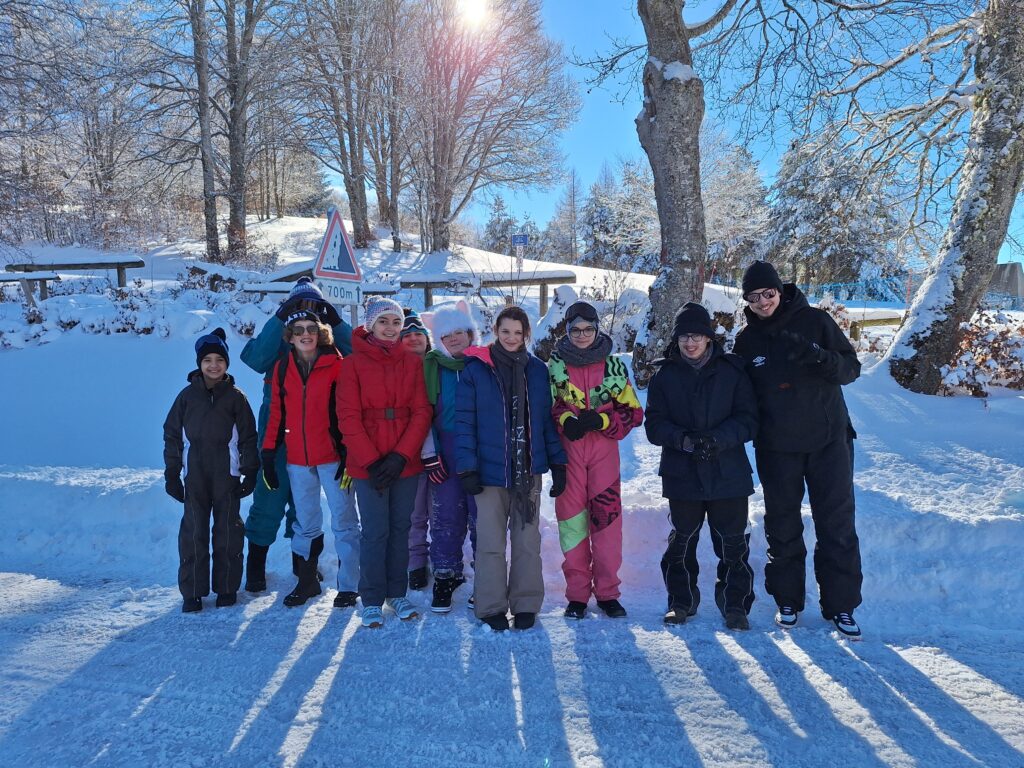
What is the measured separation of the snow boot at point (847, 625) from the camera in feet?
10.7

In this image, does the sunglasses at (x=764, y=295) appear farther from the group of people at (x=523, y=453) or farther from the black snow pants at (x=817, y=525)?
the black snow pants at (x=817, y=525)

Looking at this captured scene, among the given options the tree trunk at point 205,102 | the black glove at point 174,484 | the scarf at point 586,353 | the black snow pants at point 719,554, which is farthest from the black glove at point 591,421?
the tree trunk at point 205,102

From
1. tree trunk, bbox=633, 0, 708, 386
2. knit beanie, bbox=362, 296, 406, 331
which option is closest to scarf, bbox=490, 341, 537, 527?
knit beanie, bbox=362, 296, 406, 331

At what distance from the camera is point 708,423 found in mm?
3455

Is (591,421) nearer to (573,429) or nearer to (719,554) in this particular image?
(573,429)

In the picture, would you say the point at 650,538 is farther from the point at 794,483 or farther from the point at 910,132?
the point at 910,132

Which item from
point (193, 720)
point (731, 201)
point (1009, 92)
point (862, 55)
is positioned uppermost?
point (731, 201)

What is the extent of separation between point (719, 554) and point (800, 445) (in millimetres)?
780

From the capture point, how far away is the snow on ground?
94.7 inches

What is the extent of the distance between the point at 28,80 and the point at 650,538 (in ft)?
34.0

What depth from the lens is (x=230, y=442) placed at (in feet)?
12.7

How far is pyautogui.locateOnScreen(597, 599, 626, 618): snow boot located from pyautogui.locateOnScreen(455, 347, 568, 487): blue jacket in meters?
0.87

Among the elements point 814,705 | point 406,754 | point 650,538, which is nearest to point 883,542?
point 650,538

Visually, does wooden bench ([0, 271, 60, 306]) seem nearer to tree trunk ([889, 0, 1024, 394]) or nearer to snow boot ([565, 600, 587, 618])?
snow boot ([565, 600, 587, 618])
